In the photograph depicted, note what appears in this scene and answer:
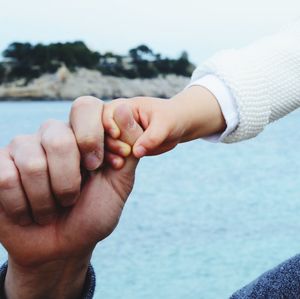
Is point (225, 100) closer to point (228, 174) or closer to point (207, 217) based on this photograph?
point (207, 217)

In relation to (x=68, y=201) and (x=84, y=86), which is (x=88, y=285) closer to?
(x=68, y=201)

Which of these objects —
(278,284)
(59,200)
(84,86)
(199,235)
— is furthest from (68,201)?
(84,86)

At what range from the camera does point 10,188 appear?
82 centimetres

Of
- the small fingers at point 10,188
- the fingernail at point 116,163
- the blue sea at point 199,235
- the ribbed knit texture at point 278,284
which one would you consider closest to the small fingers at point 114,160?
the fingernail at point 116,163

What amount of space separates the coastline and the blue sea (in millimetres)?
36188

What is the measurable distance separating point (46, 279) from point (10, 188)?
214 mm

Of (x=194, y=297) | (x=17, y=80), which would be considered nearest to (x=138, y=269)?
(x=194, y=297)

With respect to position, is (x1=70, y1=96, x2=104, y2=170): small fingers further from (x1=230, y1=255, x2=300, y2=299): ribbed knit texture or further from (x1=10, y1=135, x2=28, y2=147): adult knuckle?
(x1=230, y1=255, x2=300, y2=299): ribbed knit texture

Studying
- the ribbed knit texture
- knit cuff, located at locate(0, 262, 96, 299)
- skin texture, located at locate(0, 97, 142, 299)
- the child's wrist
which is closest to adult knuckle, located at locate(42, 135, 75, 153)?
skin texture, located at locate(0, 97, 142, 299)

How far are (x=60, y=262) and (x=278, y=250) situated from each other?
6.28 metres

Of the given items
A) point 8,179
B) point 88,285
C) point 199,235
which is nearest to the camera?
point 8,179

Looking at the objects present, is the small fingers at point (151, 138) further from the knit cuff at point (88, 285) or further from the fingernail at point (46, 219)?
the knit cuff at point (88, 285)

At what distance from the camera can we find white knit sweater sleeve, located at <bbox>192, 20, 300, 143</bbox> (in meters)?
0.95

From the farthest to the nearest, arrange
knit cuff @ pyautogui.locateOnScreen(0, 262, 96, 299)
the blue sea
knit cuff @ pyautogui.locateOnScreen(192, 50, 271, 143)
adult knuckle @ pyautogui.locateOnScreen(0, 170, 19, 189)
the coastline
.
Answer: the coastline < the blue sea < knit cuff @ pyautogui.locateOnScreen(0, 262, 96, 299) < knit cuff @ pyautogui.locateOnScreen(192, 50, 271, 143) < adult knuckle @ pyautogui.locateOnScreen(0, 170, 19, 189)
